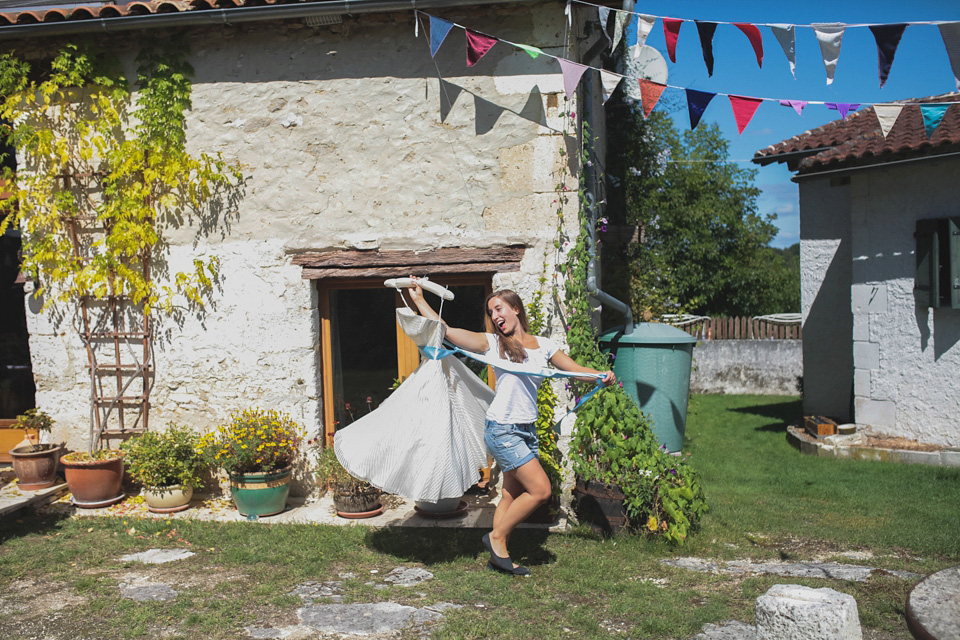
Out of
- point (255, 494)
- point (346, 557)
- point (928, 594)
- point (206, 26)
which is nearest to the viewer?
point (928, 594)

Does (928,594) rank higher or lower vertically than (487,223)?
lower

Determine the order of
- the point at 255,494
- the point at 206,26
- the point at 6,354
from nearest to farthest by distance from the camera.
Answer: the point at 255,494
the point at 206,26
the point at 6,354

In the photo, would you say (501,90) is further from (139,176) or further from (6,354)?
(6,354)

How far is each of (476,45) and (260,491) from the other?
3693mm

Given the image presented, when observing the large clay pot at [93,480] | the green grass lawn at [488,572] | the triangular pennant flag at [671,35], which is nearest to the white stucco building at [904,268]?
the green grass lawn at [488,572]

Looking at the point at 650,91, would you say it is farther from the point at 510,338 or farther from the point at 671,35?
the point at 510,338

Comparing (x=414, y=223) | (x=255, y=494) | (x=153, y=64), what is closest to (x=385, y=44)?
(x=414, y=223)

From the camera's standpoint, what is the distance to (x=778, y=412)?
11383 millimetres

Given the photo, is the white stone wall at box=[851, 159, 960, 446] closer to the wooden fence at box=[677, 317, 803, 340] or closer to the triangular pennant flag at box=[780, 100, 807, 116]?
the triangular pennant flag at box=[780, 100, 807, 116]

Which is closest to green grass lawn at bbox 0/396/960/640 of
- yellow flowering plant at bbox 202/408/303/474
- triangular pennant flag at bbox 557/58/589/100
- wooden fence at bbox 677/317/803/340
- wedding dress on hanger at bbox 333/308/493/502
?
yellow flowering plant at bbox 202/408/303/474

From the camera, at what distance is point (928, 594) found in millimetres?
2658

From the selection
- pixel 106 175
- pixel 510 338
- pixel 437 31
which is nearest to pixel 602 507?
pixel 510 338

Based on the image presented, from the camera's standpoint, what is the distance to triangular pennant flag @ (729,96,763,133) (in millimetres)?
5316

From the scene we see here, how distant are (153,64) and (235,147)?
938mm
